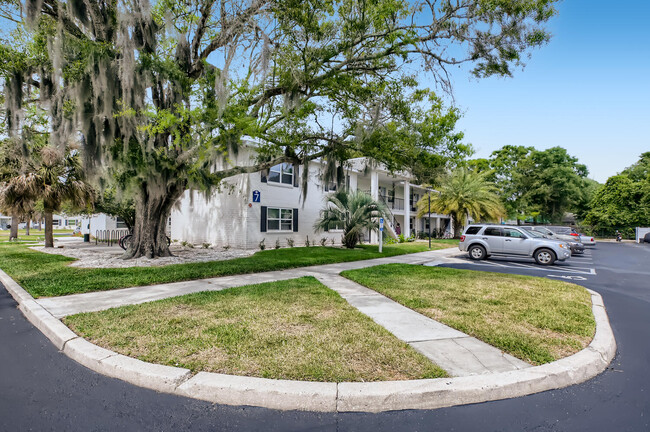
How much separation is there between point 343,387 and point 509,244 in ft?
45.2

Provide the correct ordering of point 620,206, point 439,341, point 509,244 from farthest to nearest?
point 620,206
point 509,244
point 439,341

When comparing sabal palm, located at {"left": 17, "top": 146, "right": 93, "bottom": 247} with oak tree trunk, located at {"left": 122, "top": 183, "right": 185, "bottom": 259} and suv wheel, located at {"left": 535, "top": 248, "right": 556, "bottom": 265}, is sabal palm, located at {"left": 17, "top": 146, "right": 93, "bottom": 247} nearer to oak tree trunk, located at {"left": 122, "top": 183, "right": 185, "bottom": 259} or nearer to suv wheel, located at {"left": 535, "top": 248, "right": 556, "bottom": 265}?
oak tree trunk, located at {"left": 122, "top": 183, "right": 185, "bottom": 259}

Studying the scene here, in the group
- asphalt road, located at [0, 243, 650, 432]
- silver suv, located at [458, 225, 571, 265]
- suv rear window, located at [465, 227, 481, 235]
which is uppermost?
suv rear window, located at [465, 227, 481, 235]

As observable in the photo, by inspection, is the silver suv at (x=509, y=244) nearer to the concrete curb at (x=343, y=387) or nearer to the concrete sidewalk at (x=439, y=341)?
the concrete sidewalk at (x=439, y=341)

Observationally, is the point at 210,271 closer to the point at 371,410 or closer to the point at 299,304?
the point at 299,304

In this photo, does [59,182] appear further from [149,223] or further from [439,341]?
[439,341]

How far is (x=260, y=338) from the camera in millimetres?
3982

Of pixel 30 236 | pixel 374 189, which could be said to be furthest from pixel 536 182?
pixel 30 236

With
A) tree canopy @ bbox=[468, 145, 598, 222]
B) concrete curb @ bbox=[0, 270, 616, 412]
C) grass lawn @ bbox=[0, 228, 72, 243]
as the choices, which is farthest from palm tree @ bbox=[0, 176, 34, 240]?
tree canopy @ bbox=[468, 145, 598, 222]

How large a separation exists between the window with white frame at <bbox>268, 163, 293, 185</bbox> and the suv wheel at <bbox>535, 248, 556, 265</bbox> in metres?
12.5

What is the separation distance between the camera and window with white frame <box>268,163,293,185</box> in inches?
711

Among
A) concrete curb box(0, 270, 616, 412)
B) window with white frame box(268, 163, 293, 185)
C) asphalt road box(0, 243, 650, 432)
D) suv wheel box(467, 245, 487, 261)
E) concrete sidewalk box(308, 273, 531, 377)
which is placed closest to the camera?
asphalt road box(0, 243, 650, 432)

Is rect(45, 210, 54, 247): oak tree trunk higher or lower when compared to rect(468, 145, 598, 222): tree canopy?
lower

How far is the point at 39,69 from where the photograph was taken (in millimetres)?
9195
